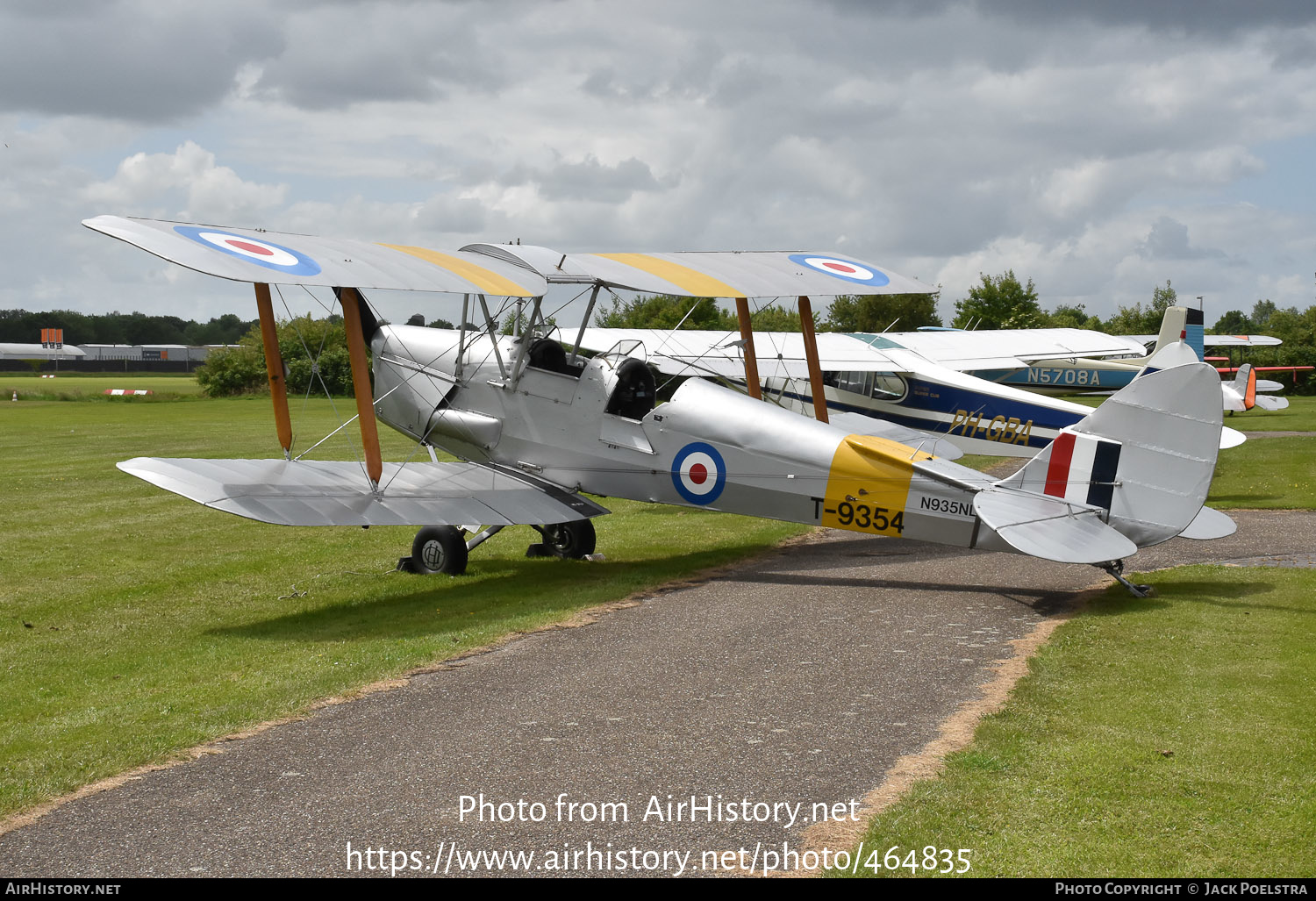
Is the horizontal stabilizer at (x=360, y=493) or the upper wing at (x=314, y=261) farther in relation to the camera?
the horizontal stabilizer at (x=360, y=493)

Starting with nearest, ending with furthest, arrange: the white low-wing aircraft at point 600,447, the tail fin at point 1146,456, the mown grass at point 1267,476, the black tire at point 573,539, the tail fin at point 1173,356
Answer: the tail fin at point 1146,456, the white low-wing aircraft at point 600,447, the black tire at point 573,539, the tail fin at point 1173,356, the mown grass at point 1267,476

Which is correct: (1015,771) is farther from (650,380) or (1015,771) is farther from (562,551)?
(562,551)

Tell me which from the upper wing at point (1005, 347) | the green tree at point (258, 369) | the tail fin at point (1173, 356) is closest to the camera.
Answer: the tail fin at point (1173, 356)

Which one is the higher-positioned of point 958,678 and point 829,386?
point 829,386

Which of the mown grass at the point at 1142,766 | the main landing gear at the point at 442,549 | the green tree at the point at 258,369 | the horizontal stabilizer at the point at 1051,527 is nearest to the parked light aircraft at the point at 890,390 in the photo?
the main landing gear at the point at 442,549

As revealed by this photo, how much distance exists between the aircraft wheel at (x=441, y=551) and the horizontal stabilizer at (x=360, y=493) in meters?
0.50

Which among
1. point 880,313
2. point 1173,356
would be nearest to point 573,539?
point 1173,356

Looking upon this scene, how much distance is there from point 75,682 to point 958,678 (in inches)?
220

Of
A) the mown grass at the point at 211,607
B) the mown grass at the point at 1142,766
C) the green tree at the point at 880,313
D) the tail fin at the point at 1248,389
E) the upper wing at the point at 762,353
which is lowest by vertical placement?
the mown grass at the point at 211,607

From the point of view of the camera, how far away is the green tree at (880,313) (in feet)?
219

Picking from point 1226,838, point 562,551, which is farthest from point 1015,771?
point 562,551

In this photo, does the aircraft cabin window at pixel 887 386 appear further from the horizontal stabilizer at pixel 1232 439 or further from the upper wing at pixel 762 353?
the horizontal stabilizer at pixel 1232 439

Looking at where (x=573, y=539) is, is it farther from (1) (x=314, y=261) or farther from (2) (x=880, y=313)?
(2) (x=880, y=313)

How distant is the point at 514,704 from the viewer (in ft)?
21.0
